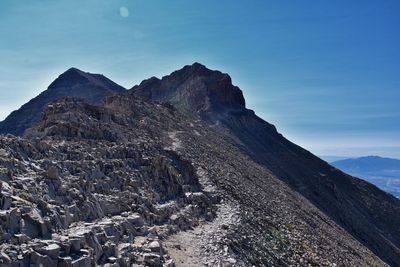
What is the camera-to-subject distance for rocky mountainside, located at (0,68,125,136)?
356ft

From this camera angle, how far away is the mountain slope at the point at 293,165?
2763 inches

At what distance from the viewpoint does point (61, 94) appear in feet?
423

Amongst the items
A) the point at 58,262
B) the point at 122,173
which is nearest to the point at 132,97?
the point at 122,173

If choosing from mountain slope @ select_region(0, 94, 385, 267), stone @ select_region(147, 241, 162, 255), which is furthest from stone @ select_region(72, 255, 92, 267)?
stone @ select_region(147, 241, 162, 255)

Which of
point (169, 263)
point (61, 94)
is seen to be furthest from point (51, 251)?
point (61, 94)

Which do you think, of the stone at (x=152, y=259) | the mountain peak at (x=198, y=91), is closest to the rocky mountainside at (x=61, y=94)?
the mountain peak at (x=198, y=91)

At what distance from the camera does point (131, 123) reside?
1869 inches

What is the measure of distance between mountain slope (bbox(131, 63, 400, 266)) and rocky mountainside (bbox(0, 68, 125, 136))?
45.7 feet

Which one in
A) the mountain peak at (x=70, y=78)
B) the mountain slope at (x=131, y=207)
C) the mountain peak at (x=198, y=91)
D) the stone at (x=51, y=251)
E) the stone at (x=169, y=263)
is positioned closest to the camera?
the stone at (x=51, y=251)

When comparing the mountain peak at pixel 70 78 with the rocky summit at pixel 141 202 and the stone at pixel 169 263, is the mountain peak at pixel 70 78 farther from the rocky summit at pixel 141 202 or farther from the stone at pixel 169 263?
the stone at pixel 169 263

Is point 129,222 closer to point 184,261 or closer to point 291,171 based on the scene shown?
point 184,261

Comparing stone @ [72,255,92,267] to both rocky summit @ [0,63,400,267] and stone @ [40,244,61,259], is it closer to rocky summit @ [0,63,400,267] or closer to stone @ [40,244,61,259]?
rocky summit @ [0,63,400,267]

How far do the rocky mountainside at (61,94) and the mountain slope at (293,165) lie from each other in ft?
45.7

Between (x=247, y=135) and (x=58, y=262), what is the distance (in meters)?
74.1
